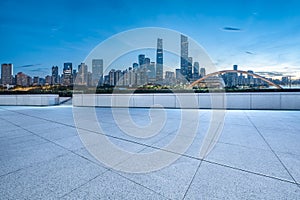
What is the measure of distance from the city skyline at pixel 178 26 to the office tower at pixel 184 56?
108cm

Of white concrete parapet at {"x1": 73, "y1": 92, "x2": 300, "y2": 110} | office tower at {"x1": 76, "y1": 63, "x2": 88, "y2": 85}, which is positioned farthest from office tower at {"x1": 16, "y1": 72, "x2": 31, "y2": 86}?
white concrete parapet at {"x1": 73, "y1": 92, "x2": 300, "y2": 110}

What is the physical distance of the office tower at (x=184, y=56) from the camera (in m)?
15.6

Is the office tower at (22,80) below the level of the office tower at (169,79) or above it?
above

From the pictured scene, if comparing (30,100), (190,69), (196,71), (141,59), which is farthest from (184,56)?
(30,100)

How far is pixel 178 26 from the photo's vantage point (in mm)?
15609

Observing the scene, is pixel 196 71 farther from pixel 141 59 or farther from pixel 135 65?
pixel 135 65

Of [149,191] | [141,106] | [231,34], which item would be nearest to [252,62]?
[231,34]

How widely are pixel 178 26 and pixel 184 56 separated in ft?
9.57

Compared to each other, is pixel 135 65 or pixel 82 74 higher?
pixel 135 65

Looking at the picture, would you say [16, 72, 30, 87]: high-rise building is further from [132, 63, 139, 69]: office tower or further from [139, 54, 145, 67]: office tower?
[139, 54, 145, 67]: office tower

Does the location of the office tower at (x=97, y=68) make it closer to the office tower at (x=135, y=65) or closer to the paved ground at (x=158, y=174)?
the office tower at (x=135, y=65)

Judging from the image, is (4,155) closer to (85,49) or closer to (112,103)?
(112,103)

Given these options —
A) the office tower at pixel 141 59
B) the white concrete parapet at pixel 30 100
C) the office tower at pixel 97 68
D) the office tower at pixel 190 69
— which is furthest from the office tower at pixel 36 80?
the office tower at pixel 190 69

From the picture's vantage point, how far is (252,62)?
2312 cm
